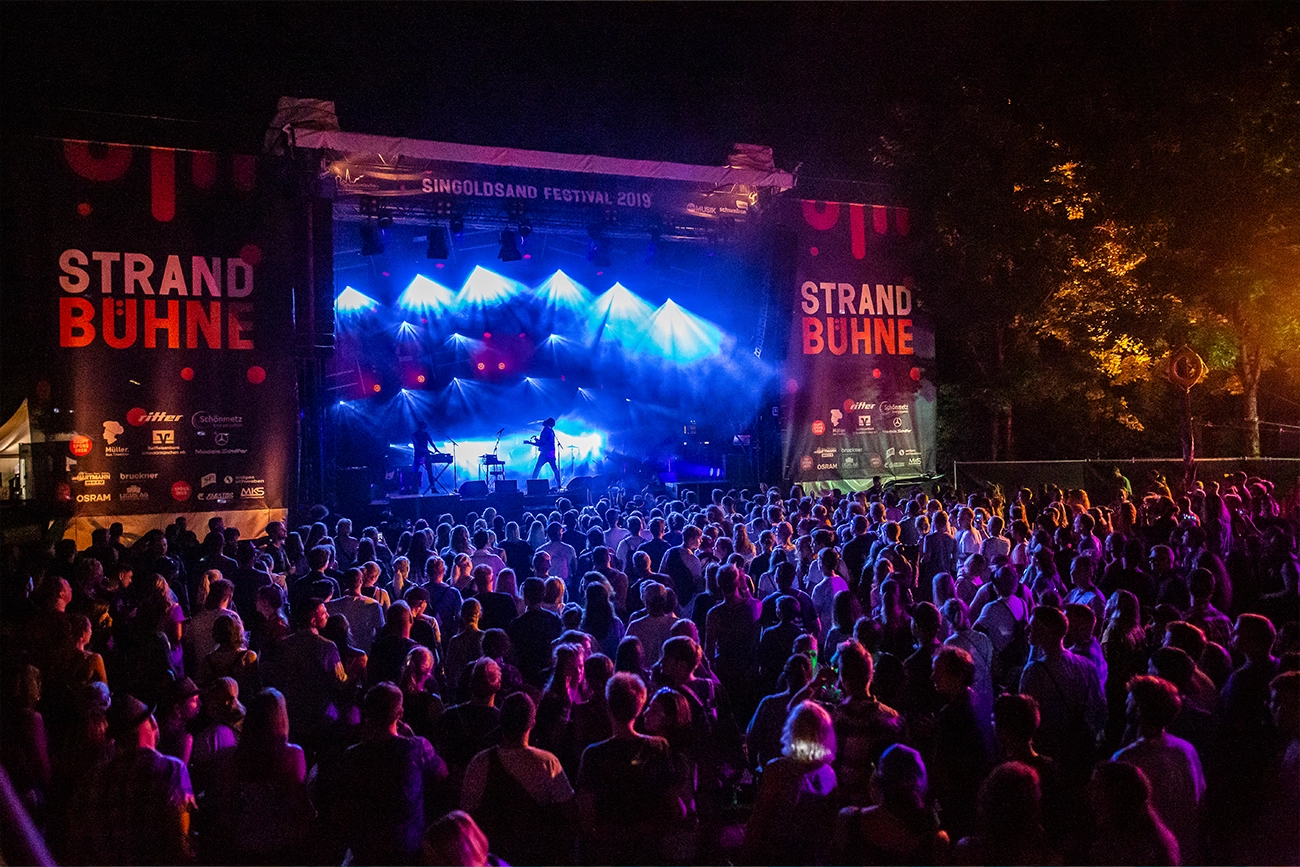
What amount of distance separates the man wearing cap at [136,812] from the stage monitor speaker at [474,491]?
469 inches

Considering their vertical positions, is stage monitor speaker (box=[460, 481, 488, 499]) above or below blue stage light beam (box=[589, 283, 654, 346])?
below

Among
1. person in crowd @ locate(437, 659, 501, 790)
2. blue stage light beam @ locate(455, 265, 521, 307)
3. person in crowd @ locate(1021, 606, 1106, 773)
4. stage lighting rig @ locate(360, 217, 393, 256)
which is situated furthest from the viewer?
blue stage light beam @ locate(455, 265, 521, 307)

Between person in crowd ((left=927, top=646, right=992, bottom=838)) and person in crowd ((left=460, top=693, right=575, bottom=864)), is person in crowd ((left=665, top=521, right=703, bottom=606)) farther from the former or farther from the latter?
person in crowd ((left=460, top=693, right=575, bottom=864))

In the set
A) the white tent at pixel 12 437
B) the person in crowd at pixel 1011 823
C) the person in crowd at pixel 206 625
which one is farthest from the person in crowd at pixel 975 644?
the white tent at pixel 12 437

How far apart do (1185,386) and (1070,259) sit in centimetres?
560

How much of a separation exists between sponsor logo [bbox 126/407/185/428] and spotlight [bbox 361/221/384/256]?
13.0 ft

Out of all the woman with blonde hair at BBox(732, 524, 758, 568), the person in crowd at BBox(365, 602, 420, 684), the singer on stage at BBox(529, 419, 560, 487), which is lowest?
the person in crowd at BBox(365, 602, 420, 684)

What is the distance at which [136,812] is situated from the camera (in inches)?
136

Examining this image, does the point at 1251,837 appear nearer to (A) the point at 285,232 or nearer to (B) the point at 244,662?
(B) the point at 244,662

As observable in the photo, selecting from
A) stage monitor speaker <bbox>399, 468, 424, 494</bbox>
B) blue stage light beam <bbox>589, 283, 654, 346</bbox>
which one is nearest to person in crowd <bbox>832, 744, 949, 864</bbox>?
stage monitor speaker <bbox>399, 468, 424, 494</bbox>

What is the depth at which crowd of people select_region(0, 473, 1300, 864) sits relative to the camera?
3.36m

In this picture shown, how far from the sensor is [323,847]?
12.0 feet

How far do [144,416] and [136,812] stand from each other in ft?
34.0

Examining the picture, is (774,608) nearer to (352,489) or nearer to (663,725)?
(663,725)
